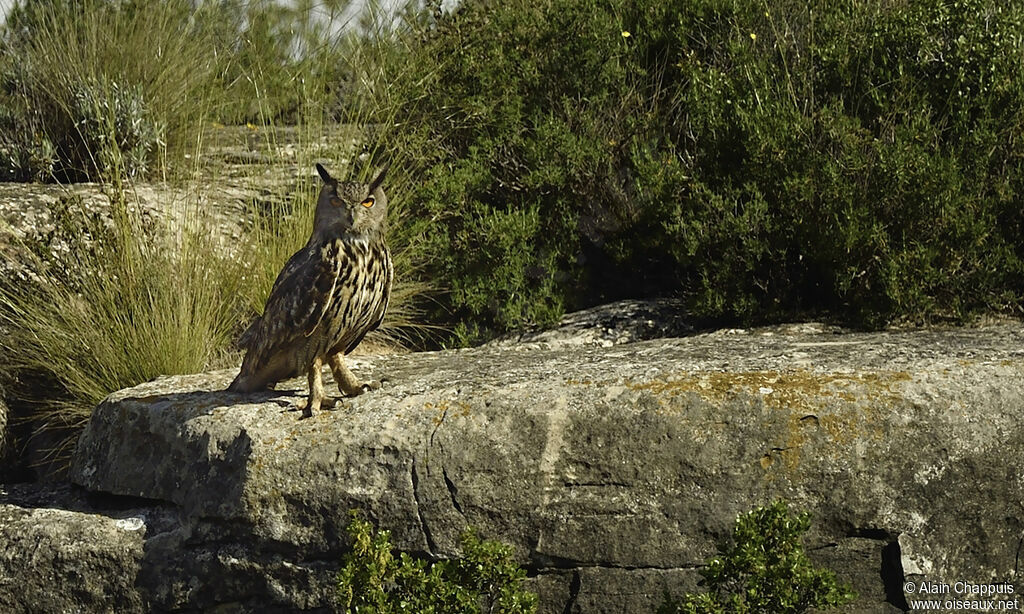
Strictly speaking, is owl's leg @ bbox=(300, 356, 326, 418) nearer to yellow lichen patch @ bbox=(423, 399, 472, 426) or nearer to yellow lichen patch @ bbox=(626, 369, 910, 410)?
yellow lichen patch @ bbox=(423, 399, 472, 426)

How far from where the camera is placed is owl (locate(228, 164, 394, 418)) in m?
3.73

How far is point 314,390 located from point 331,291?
361mm

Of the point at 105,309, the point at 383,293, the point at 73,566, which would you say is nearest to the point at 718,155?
the point at 383,293

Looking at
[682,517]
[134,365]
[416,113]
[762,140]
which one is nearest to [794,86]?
[762,140]

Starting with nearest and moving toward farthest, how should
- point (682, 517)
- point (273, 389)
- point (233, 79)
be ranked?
point (682, 517)
point (273, 389)
point (233, 79)

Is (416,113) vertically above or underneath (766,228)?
above

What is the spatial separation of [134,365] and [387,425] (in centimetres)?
186

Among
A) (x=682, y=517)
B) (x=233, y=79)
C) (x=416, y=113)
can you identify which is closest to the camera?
(x=682, y=517)

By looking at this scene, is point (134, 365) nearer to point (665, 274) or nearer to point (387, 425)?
point (387, 425)

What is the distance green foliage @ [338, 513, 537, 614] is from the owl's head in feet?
3.38

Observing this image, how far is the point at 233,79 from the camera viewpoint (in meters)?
7.55

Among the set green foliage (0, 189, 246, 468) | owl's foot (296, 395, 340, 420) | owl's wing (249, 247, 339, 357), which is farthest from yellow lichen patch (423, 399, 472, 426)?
Answer: green foliage (0, 189, 246, 468)

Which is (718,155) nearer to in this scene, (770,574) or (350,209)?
(350,209)

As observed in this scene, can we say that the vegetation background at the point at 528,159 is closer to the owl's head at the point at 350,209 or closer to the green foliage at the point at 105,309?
the green foliage at the point at 105,309
